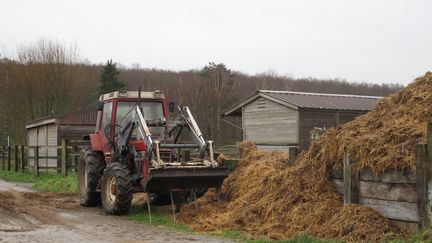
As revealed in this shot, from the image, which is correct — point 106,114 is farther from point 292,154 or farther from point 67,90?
point 67,90

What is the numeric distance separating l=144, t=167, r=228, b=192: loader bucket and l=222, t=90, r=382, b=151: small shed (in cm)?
1140

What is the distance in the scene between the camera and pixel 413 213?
751cm

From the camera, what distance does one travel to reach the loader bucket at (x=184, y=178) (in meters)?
10.6

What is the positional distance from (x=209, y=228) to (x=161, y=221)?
4.73 feet

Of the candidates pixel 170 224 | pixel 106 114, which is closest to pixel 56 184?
pixel 106 114

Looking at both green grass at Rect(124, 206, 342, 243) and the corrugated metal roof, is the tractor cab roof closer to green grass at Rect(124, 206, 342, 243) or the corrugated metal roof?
green grass at Rect(124, 206, 342, 243)

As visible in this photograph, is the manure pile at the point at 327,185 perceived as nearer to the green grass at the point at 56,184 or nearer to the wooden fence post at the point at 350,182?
the wooden fence post at the point at 350,182

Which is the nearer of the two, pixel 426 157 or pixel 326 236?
pixel 426 157

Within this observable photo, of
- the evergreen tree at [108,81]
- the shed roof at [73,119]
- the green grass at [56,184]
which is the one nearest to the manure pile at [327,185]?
the green grass at [56,184]

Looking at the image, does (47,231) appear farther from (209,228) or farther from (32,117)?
(32,117)

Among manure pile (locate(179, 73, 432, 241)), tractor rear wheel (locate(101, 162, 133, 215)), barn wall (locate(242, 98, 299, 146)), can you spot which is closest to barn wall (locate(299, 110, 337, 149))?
barn wall (locate(242, 98, 299, 146))

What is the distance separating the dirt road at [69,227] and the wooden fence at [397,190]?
2.18 m

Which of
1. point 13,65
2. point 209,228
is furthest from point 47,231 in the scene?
point 13,65

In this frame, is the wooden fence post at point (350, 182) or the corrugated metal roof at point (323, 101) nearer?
the wooden fence post at point (350, 182)
